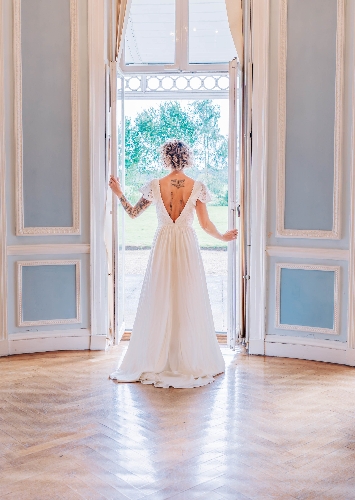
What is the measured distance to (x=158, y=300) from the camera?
439 cm

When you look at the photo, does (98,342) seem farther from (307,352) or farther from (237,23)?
(237,23)

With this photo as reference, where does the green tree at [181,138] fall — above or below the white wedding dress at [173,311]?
above

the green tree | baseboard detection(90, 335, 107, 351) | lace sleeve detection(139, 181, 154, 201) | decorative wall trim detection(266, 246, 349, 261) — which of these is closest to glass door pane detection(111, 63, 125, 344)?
baseboard detection(90, 335, 107, 351)

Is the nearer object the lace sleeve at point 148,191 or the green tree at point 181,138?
the lace sleeve at point 148,191

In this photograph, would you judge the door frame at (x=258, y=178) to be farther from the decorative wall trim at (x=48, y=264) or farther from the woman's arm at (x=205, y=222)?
the decorative wall trim at (x=48, y=264)

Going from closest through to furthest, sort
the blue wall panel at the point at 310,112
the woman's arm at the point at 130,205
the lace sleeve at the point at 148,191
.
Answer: the lace sleeve at the point at 148,191, the woman's arm at the point at 130,205, the blue wall panel at the point at 310,112

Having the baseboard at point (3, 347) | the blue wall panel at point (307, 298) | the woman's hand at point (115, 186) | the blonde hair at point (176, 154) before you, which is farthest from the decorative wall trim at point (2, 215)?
the blue wall panel at point (307, 298)

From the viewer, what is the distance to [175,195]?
444cm

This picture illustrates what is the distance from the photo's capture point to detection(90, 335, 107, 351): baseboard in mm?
5207

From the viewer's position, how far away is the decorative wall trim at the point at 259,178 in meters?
4.95

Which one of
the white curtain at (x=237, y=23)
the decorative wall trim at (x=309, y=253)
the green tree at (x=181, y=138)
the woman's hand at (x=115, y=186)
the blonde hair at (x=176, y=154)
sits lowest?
the decorative wall trim at (x=309, y=253)

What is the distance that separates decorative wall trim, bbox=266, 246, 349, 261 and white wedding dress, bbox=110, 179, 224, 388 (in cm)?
87

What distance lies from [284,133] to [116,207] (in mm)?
1538

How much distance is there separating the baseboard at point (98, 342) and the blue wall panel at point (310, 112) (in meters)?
1.88
